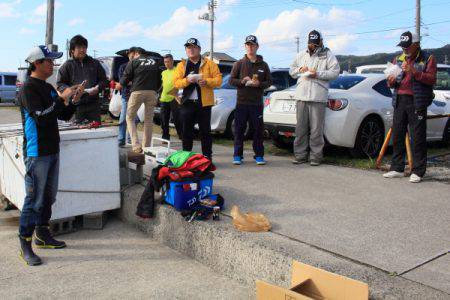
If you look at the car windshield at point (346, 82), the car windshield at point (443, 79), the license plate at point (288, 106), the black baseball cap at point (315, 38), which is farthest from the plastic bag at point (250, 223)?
the car windshield at point (443, 79)

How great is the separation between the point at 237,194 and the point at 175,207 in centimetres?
103

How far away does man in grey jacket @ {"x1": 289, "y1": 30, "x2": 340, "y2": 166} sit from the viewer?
22.5 ft

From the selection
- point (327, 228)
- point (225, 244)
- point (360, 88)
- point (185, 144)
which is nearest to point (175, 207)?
point (225, 244)

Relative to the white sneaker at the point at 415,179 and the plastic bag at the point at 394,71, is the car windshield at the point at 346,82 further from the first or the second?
the white sneaker at the point at 415,179

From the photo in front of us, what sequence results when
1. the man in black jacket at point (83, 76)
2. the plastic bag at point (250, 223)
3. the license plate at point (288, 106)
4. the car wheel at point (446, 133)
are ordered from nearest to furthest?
1. the plastic bag at point (250, 223)
2. the man in black jacket at point (83, 76)
3. the license plate at point (288, 106)
4. the car wheel at point (446, 133)

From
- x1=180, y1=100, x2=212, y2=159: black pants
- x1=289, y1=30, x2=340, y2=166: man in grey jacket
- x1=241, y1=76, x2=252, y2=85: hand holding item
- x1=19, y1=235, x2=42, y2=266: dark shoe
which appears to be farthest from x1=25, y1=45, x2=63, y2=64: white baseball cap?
x1=289, y1=30, x2=340, y2=166: man in grey jacket

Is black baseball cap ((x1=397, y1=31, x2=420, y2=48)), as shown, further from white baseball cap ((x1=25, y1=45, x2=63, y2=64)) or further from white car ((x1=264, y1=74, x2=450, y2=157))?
white baseball cap ((x1=25, y1=45, x2=63, y2=64))

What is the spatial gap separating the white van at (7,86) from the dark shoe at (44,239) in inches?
1187

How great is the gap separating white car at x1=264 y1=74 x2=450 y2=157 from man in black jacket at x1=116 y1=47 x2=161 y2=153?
77.6 inches

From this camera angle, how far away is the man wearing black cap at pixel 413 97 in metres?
5.65

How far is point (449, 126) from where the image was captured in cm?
881

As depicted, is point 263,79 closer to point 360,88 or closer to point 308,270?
point 360,88

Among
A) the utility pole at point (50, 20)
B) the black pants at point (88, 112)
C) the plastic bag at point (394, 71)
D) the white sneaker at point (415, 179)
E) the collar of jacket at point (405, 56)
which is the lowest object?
the white sneaker at point (415, 179)

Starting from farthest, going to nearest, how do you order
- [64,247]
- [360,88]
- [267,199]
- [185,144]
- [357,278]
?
[360,88]
[185,144]
[267,199]
[64,247]
[357,278]
